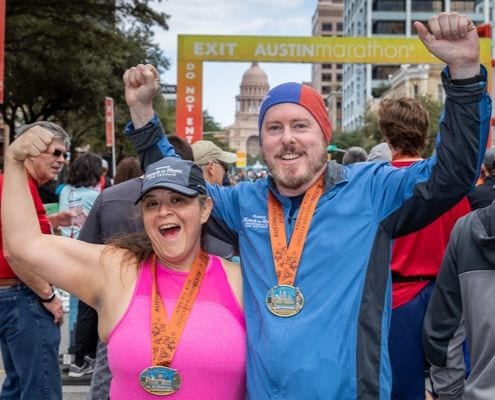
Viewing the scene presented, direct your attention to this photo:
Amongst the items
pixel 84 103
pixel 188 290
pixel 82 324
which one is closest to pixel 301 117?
pixel 188 290

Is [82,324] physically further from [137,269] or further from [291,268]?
[291,268]

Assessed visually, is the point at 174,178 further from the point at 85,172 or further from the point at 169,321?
the point at 85,172

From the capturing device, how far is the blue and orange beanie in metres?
2.51

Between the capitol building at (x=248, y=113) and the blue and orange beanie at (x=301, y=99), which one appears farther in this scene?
the capitol building at (x=248, y=113)

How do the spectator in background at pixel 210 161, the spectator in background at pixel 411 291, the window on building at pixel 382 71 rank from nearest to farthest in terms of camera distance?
1. the spectator in background at pixel 411 291
2. the spectator in background at pixel 210 161
3. the window on building at pixel 382 71

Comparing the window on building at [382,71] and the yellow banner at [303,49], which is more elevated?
the window on building at [382,71]

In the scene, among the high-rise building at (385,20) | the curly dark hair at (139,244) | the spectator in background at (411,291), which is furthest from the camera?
the high-rise building at (385,20)

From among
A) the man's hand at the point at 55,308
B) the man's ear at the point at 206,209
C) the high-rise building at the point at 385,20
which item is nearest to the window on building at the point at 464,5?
the high-rise building at the point at 385,20

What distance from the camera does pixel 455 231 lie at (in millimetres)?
2463

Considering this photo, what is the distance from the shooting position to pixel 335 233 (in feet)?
7.61

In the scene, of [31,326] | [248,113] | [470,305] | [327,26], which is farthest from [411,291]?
[327,26]

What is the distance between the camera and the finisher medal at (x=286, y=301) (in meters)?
2.25

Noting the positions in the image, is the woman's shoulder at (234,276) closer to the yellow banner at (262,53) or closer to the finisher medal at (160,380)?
the finisher medal at (160,380)

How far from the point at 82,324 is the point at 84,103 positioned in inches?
1010
